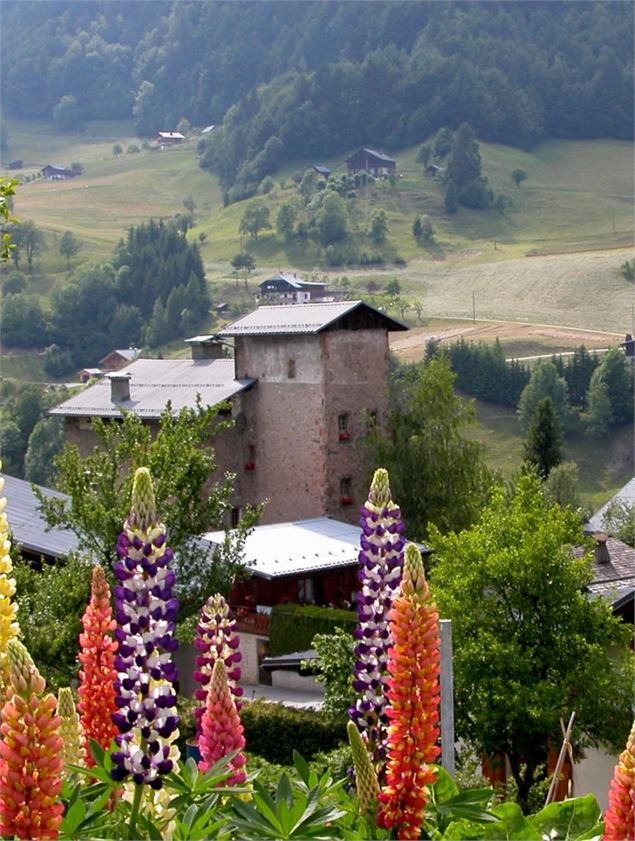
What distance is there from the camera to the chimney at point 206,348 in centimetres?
6681

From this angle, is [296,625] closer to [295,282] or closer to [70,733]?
[70,733]

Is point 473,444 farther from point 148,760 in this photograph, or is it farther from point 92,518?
point 148,760

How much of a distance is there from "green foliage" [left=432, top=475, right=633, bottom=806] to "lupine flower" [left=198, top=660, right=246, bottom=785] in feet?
63.3

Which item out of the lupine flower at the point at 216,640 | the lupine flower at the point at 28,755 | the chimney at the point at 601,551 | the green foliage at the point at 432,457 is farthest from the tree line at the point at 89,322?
the lupine flower at the point at 28,755

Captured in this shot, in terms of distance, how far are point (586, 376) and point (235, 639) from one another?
142357mm

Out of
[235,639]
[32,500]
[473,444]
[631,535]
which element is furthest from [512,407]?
[235,639]

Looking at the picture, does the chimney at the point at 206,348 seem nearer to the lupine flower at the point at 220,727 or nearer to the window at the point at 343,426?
the window at the point at 343,426

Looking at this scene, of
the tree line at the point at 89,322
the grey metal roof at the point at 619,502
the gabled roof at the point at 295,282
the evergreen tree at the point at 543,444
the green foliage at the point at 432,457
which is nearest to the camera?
the green foliage at the point at 432,457

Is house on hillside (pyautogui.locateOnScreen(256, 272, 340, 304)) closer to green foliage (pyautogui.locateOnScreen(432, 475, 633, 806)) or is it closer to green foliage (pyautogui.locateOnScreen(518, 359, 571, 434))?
green foliage (pyautogui.locateOnScreen(518, 359, 571, 434))

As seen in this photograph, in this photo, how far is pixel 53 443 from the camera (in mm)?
106625

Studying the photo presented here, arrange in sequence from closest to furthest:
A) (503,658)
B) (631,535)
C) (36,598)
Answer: (36,598) → (503,658) → (631,535)

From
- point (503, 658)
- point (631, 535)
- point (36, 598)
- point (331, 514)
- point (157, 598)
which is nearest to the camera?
point (157, 598)

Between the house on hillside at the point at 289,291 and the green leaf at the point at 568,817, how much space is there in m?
173

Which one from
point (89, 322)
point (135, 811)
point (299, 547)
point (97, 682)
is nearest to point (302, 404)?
point (299, 547)
